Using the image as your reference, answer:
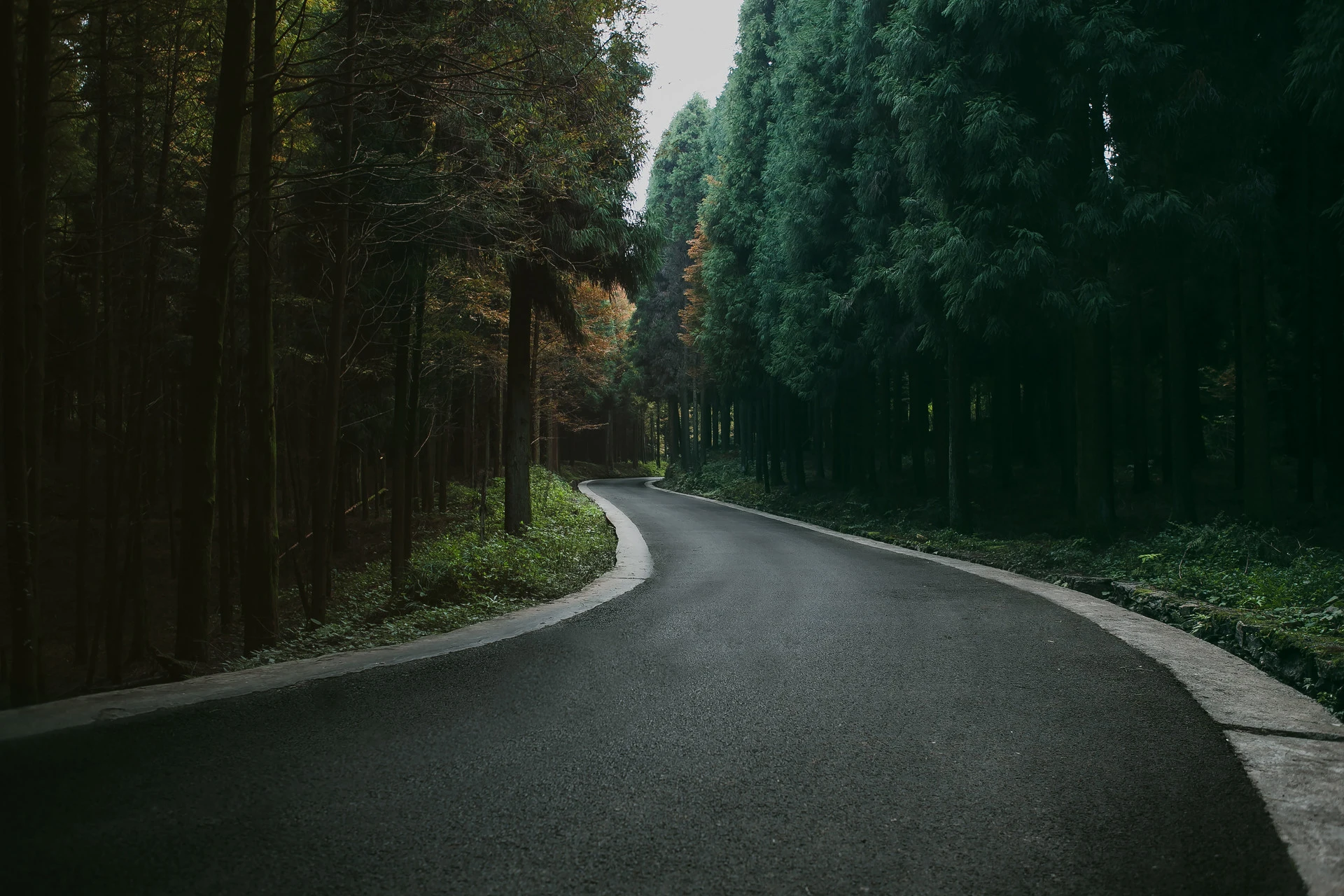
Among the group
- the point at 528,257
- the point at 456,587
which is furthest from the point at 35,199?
the point at 528,257

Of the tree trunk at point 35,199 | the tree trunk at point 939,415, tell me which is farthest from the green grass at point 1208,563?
the tree trunk at point 35,199

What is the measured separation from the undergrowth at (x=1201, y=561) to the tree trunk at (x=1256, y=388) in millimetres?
860

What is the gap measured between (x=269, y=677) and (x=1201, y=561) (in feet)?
34.0

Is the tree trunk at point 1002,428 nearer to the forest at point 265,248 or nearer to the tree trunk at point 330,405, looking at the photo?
the forest at point 265,248

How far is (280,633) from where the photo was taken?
9562mm

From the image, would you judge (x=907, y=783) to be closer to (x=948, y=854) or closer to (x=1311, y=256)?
(x=948, y=854)

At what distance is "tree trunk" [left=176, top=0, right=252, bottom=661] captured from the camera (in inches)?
301

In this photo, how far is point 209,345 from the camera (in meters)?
7.73

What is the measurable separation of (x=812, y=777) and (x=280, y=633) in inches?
→ 311

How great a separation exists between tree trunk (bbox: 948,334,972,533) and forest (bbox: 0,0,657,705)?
21.9 feet

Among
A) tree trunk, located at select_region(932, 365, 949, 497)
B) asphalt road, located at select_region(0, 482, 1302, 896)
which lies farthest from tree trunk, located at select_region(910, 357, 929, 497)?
asphalt road, located at select_region(0, 482, 1302, 896)

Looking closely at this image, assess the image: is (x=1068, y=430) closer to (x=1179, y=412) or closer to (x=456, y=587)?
(x=1179, y=412)

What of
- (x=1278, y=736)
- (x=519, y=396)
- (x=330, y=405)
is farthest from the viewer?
(x=519, y=396)

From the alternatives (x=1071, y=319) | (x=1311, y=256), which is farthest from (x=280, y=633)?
(x=1311, y=256)
